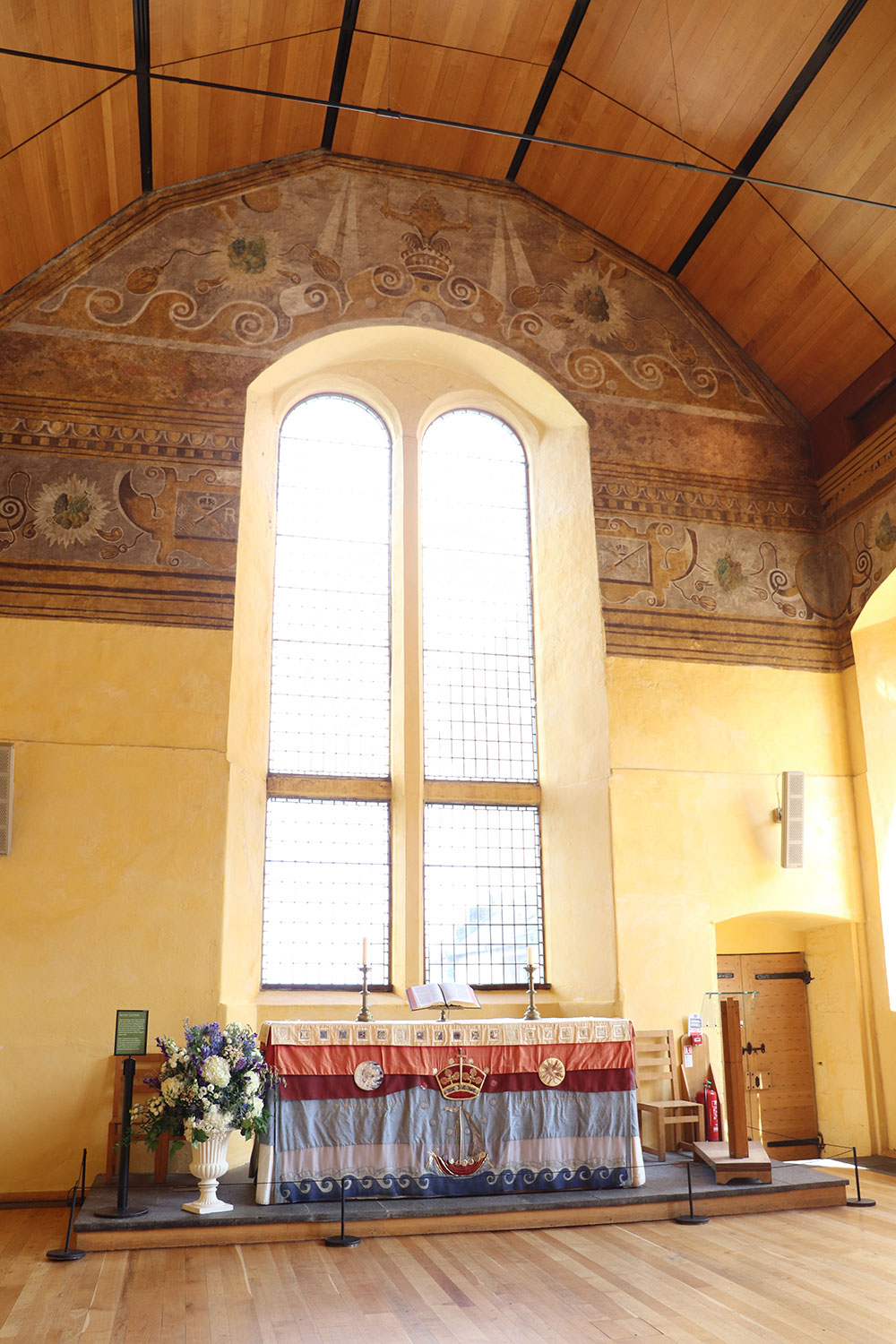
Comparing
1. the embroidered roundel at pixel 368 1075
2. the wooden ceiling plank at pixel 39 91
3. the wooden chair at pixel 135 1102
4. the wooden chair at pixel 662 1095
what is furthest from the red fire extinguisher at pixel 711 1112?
the wooden ceiling plank at pixel 39 91

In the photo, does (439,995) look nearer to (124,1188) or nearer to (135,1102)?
(135,1102)

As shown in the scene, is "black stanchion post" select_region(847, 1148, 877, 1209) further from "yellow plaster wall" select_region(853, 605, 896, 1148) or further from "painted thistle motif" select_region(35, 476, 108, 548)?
"painted thistle motif" select_region(35, 476, 108, 548)

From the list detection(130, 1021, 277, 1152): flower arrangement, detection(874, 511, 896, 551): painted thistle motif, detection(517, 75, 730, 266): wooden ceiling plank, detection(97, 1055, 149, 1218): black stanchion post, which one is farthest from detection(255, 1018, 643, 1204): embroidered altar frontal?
detection(517, 75, 730, 266): wooden ceiling plank

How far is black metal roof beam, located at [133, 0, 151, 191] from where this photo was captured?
880 centimetres

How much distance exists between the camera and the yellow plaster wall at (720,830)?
9.65m

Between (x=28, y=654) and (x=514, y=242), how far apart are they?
21.5 feet

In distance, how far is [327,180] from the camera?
36.6ft

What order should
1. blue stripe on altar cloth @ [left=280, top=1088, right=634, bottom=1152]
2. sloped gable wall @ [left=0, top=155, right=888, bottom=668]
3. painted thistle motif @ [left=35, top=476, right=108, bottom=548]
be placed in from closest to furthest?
blue stripe on altar cloth @ [left=280, top=1088, right=634, bottom=1152], painted thistle motif @ [left=35, top=476, right=108, bottom=548], sloped gable wall @ [left=0, top=155, right=888, bottom=668]

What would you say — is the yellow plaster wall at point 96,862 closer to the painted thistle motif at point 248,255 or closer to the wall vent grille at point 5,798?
the wall vent grille at point 5,798

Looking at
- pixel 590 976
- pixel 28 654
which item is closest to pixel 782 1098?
pixel 590 976

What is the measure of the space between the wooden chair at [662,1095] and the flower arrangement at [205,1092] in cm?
335

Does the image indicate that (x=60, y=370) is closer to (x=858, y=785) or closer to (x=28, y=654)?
(x=28, y=654)

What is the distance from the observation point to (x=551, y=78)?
1035 centimetres

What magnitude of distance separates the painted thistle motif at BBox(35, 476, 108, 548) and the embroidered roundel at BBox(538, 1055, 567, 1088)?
5.72 m
